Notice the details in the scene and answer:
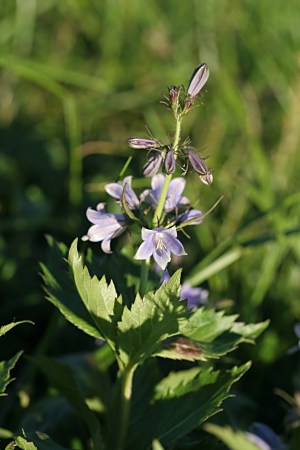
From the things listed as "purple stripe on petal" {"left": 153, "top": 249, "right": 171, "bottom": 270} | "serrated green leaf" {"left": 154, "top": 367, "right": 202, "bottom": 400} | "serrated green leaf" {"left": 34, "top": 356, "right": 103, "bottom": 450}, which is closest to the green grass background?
"serrated green leaf" {"left": 34, "top": 356, "right": 103, "bottom": 450}

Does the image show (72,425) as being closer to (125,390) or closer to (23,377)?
(23,377)

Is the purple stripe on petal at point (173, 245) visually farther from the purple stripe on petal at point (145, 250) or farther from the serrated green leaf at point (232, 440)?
the serrated green leaf at point (232, 440)

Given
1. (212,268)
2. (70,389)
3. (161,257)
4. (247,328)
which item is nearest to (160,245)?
(161,257)

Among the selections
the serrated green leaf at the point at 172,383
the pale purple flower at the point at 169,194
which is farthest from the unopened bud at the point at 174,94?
the serrated green leaf at the point at 172,383

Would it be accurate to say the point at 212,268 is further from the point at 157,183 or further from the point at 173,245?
the point at 173,245

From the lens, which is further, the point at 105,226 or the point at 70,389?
the point at 70,389

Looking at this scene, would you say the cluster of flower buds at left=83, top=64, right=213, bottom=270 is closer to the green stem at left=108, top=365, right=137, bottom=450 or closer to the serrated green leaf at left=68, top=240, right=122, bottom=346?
the serrated green leaf at left=68, top=240, right=122, bottom=346
